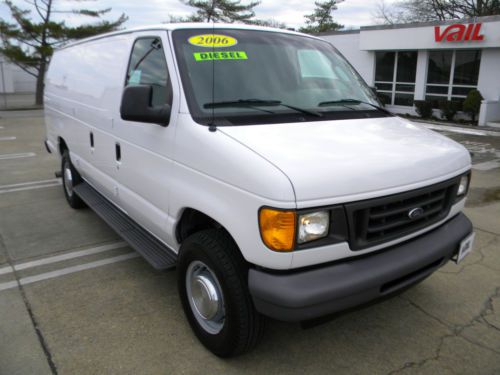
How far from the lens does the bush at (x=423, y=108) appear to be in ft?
57.0

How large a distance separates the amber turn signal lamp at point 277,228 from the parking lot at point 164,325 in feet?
3.34

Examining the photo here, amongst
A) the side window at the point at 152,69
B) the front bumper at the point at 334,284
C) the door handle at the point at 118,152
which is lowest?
the front bumper at the point at 334,284

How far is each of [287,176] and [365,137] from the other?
91 centimetres

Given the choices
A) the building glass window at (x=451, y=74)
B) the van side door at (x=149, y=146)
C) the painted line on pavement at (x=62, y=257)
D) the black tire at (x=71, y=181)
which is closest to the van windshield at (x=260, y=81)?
the van side door at (x=149, y=146)

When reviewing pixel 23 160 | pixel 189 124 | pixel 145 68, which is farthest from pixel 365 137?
pixel 23 160

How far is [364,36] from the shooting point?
763 inches

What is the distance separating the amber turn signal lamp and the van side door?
1.06 m

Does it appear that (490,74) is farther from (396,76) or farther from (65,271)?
(65,271)

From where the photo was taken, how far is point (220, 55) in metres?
3.28

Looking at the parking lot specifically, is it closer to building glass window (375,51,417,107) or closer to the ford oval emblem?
the ford oval emblem

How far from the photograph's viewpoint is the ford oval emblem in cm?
268

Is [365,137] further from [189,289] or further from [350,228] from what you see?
[189,289]

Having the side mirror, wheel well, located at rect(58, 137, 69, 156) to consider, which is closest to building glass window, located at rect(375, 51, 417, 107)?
wheel well, located at rect(58, 137, 69, 156)

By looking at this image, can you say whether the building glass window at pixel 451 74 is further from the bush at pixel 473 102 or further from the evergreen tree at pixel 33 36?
the evergreen tree at pixel 33 36
